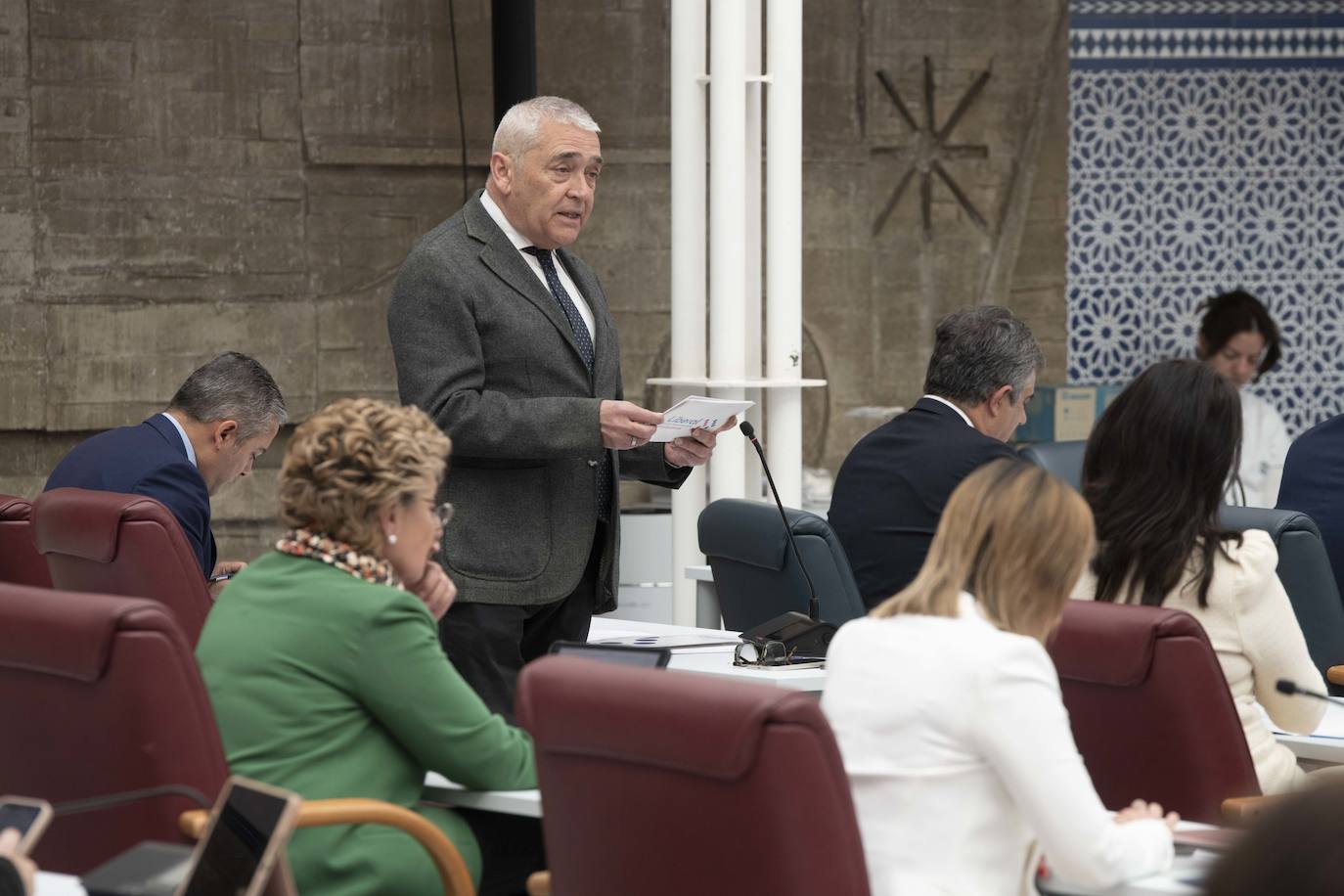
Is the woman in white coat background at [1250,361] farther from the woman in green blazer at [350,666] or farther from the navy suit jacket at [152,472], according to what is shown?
the woman in green blazer at [350,666]

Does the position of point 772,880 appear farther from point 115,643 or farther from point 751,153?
point 751,153

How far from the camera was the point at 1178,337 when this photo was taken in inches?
344

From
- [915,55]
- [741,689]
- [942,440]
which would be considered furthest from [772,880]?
[915,55]

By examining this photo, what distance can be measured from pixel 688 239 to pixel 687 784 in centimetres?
394

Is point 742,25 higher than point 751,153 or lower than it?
higher

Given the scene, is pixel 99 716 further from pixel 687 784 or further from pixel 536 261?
pixel 536 261

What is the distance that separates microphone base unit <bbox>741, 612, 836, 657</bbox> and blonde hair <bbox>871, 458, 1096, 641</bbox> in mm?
1267

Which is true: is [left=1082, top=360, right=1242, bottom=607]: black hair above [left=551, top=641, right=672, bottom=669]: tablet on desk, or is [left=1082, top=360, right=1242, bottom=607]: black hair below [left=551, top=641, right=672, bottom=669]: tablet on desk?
above

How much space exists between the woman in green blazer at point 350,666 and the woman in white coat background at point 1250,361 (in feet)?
18.1

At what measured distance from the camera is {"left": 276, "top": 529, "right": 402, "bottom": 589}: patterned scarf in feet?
8.62

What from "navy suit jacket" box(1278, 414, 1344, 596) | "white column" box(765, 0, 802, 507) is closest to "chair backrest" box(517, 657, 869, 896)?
"navy suit jacket" box(1278, 414, 1344, 596)

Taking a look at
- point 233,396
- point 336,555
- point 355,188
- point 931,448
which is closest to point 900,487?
point 931,448

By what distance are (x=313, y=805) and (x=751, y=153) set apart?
3.53m

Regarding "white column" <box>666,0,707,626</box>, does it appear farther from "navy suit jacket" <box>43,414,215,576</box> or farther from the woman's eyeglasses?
the woman's eyeglasses
